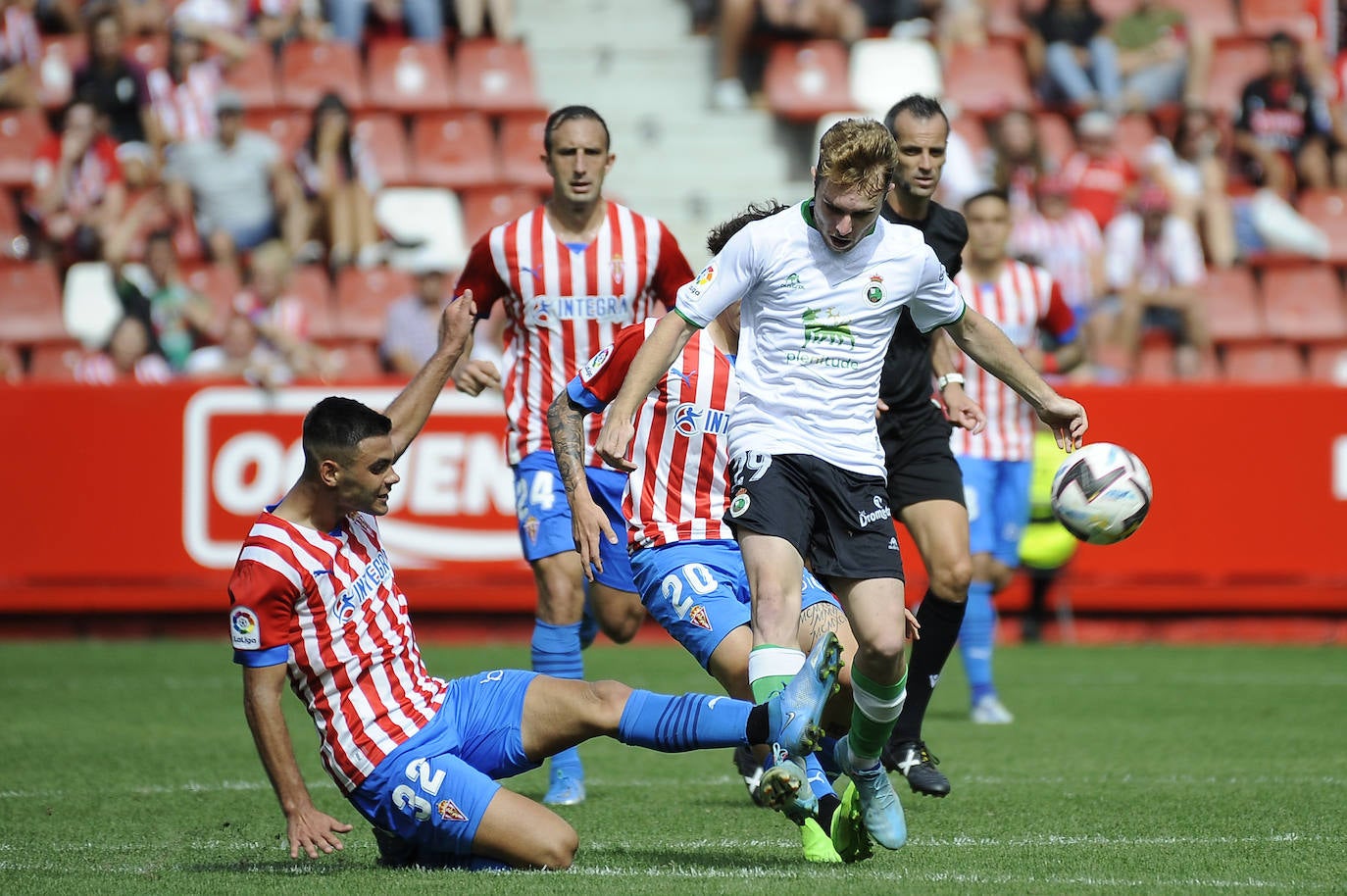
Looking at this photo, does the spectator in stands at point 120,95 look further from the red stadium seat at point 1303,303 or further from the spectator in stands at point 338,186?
the red stadium seat at point 1303,303

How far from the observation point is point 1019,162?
49.4 feet

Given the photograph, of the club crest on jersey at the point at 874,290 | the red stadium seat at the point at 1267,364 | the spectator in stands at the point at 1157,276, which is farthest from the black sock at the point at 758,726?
the red stadium seat at the point at 1267,364

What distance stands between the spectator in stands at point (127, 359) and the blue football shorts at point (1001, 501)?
6.23 metres

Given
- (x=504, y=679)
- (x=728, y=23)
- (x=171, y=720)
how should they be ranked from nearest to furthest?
(x=504, y=679), (x=171, y=720), (x=728, y=23)

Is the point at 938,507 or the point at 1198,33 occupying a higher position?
the point at 1198,33

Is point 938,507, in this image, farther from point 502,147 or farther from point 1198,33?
point 1198,33

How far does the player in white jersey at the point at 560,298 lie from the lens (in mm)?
6906

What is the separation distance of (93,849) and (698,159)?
473 inches

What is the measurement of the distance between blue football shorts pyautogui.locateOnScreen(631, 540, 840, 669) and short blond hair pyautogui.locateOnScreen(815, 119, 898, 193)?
4.20 ft

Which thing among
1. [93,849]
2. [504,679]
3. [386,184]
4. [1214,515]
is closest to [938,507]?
[504,679]

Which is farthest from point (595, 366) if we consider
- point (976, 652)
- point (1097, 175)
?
point (1097, 175)

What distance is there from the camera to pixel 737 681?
5.58 metres

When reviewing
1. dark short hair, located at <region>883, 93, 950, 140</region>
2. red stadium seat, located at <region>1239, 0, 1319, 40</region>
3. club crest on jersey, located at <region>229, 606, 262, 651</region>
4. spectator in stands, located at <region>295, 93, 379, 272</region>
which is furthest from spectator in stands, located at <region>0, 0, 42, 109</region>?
club crest on jersey, located at <region>229, 606, 262, 651</region>

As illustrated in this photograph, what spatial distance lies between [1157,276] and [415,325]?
605 cm
